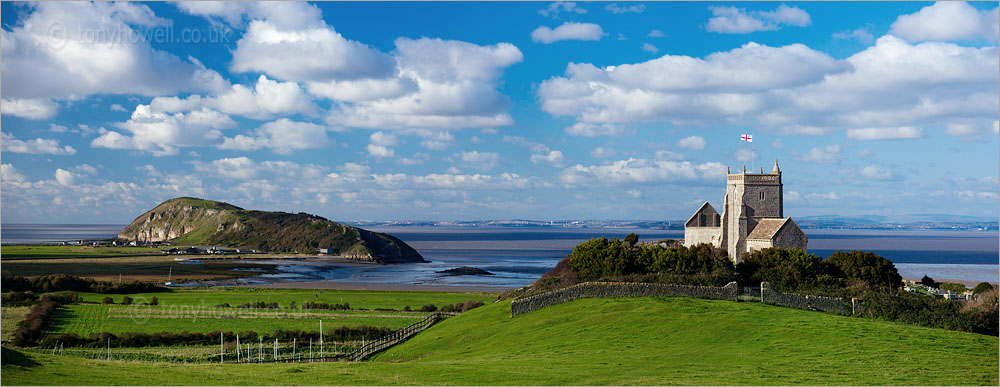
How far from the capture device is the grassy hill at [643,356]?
24312mm

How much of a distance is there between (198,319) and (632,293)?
41292 mm

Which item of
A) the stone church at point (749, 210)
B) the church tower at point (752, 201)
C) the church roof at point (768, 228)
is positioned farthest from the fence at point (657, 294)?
the church tower at point (752, 201)

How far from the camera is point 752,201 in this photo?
223ft

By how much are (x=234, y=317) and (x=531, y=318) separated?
36879 mm

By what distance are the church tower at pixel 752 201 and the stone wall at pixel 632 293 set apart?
89.5 ft

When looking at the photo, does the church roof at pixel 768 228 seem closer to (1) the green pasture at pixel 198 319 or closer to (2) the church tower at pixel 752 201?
(2) the church tower at pixel 752 201

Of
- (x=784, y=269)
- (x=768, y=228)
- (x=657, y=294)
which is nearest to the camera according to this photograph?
(x=657, y=294)

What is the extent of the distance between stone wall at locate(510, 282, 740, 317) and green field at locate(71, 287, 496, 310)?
35.9 metres

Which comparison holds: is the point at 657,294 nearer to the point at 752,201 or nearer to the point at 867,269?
the point at 867,269

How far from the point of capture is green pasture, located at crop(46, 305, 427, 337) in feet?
191

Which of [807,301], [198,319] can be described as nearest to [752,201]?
[807,301]

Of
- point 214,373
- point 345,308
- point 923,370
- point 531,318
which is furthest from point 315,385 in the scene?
point 345,308

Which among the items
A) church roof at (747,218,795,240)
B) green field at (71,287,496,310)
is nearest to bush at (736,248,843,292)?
church roof at (747,218,795,240)

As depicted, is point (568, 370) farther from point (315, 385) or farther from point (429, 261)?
point (429, 261)
